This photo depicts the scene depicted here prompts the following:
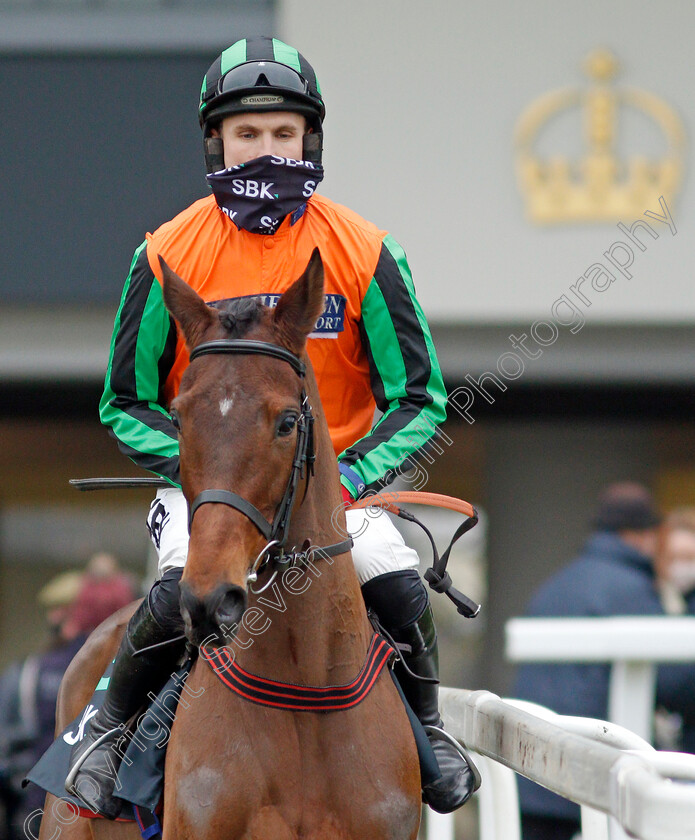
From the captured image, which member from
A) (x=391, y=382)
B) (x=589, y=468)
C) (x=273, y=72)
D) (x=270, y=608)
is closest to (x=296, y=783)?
(x=270, y=608)

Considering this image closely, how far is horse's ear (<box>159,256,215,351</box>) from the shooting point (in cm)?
288

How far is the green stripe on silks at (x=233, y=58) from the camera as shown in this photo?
3.43m

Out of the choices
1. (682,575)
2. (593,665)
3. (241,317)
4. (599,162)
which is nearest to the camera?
(241,317)

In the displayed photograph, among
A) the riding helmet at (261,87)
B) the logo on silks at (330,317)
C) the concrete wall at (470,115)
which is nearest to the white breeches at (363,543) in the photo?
the logo on silks at (330,317)

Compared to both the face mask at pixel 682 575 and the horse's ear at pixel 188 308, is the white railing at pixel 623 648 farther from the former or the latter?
the horse's ear at pixel 188 308

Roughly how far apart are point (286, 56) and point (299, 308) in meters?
0.99

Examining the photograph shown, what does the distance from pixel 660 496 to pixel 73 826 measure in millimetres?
9495

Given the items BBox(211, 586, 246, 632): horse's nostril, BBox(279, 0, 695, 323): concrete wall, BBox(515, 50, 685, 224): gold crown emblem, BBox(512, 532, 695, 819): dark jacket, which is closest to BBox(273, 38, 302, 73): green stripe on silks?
BBox(211, 586, 246, 632): horse's nostril

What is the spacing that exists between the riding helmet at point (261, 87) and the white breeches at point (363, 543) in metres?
1.03

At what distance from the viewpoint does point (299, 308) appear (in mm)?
2875

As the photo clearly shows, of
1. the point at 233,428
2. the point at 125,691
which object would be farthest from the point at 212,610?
the point at 125,691

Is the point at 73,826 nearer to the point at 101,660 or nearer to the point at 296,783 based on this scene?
the point at 101,660

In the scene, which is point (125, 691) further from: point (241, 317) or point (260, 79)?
point (260, 79)

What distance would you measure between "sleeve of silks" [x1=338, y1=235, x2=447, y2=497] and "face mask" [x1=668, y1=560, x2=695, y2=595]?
2.75 meters
